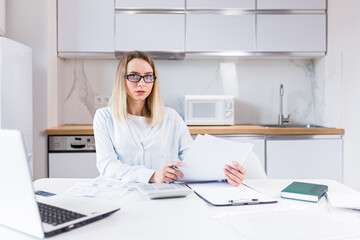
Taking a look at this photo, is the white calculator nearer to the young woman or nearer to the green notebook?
the green notebook

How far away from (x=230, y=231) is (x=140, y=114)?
3.73ft

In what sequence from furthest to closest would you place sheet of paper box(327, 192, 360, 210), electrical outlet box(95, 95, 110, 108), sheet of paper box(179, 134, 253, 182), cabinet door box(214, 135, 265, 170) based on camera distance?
electrical outlet box(95, 95, 110, 108) → cabinet door box(214, 135, 265, 170) → sheet of paper box(179, 134, 253, 182) → sheet of paper box(327, 192, 360, 210)

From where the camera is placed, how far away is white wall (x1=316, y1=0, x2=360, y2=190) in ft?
9.32

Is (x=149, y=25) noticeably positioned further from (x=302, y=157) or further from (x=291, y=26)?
(x=302, y=157)

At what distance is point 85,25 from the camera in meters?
3.13

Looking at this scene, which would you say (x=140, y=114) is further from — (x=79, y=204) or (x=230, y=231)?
(x=230, y=231)

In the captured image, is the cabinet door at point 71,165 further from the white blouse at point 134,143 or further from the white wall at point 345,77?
the white wall at point 345,77

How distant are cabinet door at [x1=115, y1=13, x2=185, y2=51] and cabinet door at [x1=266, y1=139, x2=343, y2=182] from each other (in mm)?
1276

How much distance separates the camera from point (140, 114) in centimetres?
194

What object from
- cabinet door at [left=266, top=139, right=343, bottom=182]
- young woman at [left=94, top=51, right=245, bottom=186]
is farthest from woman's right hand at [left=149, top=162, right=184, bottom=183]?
cabinet door at [left=266, top=139, right=343, bottom=182]

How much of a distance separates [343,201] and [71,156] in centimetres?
222

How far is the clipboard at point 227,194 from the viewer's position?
1.17 metres

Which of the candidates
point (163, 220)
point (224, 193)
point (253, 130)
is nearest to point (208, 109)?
point (253, 130)

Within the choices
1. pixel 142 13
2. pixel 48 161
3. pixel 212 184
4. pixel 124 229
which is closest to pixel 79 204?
pixel 124 229
